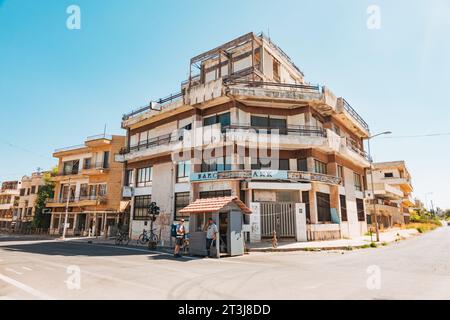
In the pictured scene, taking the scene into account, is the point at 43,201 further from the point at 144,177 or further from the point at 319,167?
the point at 319,167

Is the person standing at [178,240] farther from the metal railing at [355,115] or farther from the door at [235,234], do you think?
the metal railing at [355,115]

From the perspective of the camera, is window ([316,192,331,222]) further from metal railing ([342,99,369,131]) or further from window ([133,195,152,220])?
window ([133,195,152,220])

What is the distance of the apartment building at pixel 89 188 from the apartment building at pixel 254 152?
6.24 metres

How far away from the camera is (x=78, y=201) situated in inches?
1396

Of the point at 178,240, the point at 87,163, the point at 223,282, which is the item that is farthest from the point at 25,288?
the point at 87,163

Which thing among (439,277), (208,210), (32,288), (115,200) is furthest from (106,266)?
(115,200)

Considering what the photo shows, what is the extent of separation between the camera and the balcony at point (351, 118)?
81.2 ft

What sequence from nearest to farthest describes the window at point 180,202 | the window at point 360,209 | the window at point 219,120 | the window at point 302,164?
the window at point 302,164 < the window at point 219,120 < the window at point 180,202 < the window at point 360,209

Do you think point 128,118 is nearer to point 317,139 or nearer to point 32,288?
point 317,139

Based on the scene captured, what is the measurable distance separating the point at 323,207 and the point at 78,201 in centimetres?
2923

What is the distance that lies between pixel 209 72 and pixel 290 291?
86.5 ft

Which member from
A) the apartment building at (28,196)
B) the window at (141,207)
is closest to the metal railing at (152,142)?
the window at (141,207)

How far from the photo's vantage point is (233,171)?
20125 mm

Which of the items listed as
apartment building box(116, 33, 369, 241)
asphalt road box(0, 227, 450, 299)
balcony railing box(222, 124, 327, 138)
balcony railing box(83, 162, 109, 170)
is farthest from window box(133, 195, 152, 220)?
asphalt road box(0, 227, 450, 299)
